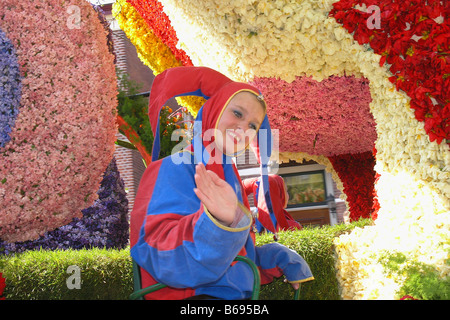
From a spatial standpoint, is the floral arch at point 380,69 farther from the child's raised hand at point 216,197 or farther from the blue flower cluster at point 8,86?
the blue flower cluster at point 8,86

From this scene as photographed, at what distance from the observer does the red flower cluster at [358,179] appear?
24.0 feet

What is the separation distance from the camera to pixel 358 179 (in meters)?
7.36

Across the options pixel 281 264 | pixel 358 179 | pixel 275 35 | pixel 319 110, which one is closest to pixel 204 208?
pixel 281 264

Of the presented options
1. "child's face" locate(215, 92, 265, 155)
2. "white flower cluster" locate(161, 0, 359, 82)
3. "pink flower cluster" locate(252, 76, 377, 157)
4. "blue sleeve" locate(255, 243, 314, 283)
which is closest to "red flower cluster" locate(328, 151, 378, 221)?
"pink flower cluster" locate(252, 76, 377, 157)

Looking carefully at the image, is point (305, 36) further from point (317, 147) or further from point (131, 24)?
point (317, 147)

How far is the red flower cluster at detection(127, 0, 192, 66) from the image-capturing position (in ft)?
14.7

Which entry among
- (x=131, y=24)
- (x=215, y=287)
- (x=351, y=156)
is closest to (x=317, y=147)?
(x=351, y=156)

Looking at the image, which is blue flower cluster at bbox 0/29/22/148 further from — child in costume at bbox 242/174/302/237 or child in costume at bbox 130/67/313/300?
child in costume at bbox 242/174/302/237

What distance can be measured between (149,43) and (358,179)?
4.38 metres

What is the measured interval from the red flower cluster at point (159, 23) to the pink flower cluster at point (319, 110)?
1.13m

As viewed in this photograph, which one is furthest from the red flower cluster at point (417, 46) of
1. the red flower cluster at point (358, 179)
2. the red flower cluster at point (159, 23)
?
the red flower cluster at point (358, 179)

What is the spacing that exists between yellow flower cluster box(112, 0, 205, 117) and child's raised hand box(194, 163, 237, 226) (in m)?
3.54
